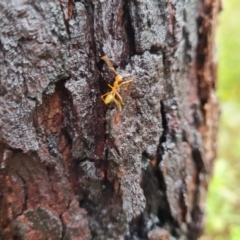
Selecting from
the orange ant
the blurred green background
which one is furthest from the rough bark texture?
the blurred green background

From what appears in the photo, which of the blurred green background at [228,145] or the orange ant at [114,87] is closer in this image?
the orange ant at [114,87]

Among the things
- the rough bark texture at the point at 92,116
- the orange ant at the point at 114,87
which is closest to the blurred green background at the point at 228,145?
the rough bark texture at the point at 92,116

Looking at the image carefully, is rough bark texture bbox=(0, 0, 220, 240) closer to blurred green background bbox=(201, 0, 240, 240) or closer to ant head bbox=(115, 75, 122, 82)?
ant head bbox=(115, 75, 122, 82)

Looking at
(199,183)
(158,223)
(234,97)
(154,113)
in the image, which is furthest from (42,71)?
(234,97)

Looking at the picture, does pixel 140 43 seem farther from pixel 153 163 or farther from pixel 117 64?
pixel 153 163

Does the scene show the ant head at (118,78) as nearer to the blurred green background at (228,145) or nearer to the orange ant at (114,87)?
the orange ant at (114,87)

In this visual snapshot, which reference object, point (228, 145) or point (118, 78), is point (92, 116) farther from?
point (228, 145)

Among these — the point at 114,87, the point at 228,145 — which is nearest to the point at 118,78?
the point at 114,87
